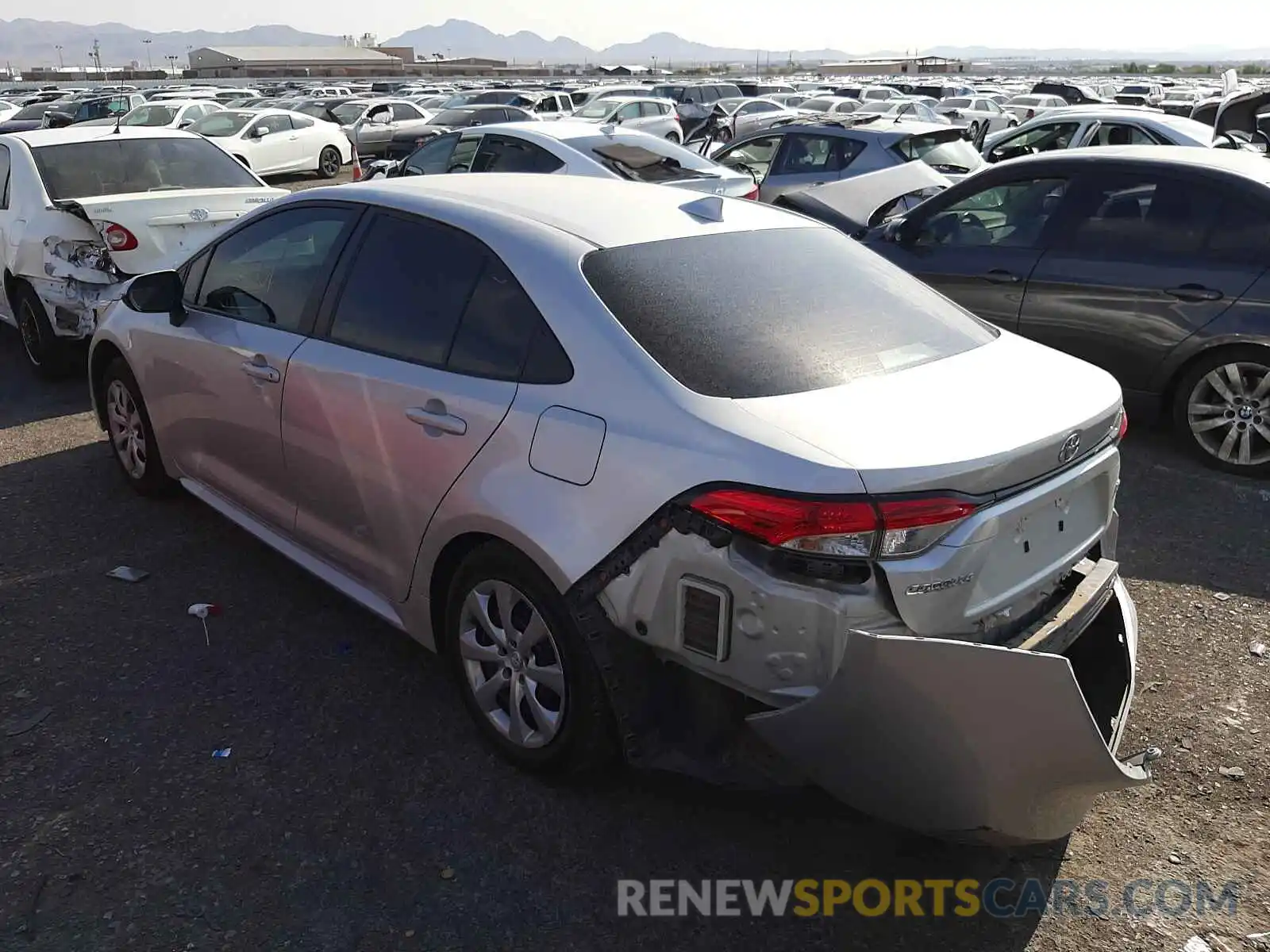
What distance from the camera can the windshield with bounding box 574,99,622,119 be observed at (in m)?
22.5

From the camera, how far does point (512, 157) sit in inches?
400

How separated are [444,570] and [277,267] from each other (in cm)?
161

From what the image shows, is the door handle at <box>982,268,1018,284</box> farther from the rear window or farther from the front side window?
the rear window

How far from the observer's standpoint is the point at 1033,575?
9.11 ft

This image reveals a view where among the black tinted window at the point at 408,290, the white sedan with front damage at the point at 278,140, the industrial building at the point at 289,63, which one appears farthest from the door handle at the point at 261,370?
the industrial building at the point at 289,63

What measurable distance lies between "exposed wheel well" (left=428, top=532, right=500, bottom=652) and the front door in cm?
92

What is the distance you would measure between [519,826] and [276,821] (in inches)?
27.6

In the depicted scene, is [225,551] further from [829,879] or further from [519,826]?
[829,879]

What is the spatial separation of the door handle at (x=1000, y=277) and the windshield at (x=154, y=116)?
66.8ft

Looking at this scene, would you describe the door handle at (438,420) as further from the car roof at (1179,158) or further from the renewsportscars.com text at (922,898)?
the car roof at (1179,158)

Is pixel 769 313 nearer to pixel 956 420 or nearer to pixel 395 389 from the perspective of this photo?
pixel 956 420

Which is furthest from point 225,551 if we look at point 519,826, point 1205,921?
point 1205,921

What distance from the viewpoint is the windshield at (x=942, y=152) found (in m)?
11.5

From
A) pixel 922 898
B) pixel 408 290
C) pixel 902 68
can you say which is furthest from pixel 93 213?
pixel 902 68
